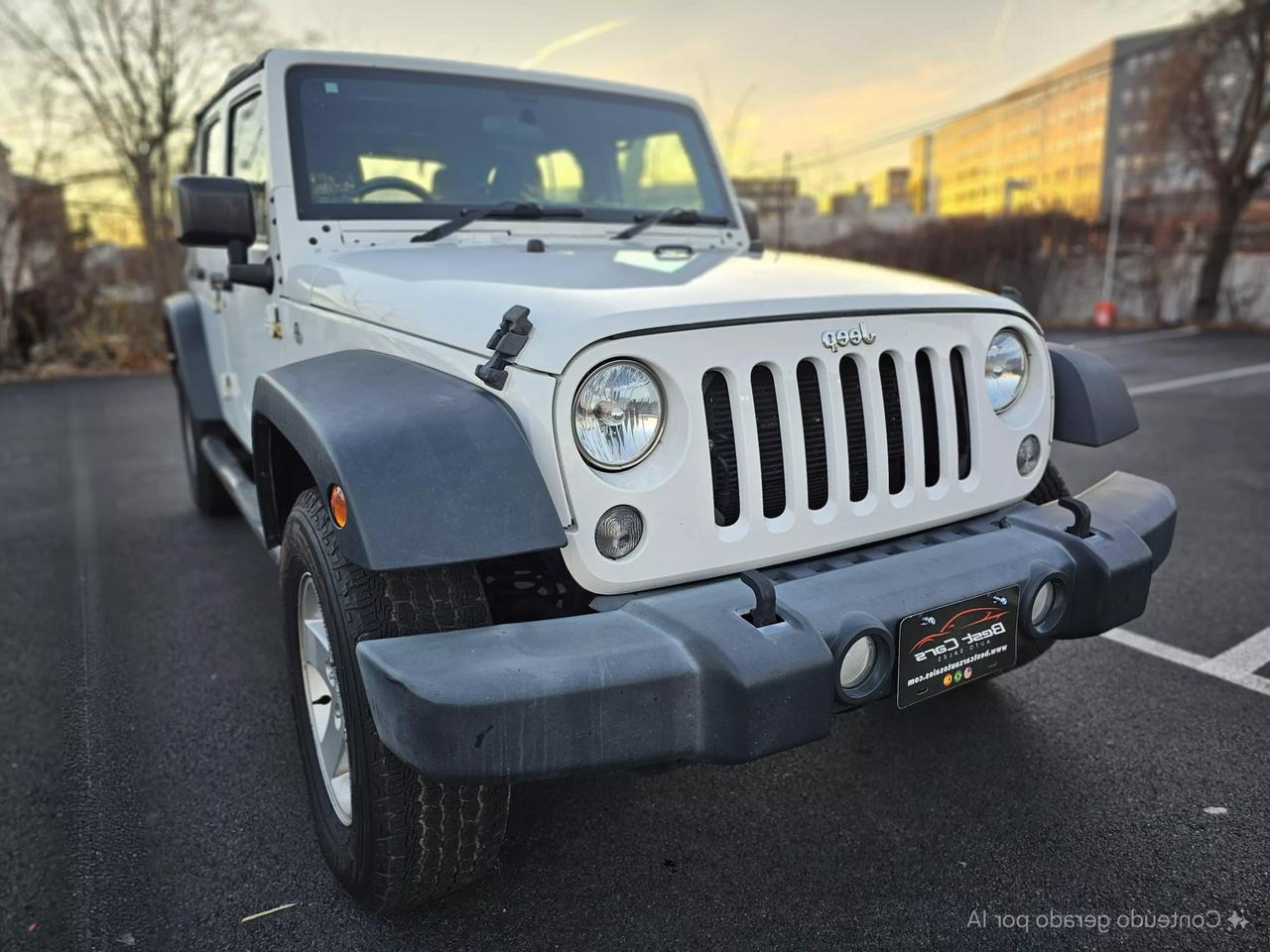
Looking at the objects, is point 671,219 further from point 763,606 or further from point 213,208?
point 763,606

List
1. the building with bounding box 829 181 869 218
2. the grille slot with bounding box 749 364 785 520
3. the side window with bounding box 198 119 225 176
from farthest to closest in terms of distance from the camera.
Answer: the building with bounding box 829 181 869 218
the side window with bounding box 198 119 225 176
the grille slot with bounding box 749 364 785 520

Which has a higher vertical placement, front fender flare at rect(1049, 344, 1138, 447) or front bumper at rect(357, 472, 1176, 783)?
front fender flare at rect(1049, 344, 1138, 447)

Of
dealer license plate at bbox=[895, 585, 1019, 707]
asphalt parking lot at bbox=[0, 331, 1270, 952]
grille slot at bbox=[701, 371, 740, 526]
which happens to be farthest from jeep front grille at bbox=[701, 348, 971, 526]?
asphalt parking lot at bbox=[0, 331, 1270, 952]

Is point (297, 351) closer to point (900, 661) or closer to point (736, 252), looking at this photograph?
point (736, 252)

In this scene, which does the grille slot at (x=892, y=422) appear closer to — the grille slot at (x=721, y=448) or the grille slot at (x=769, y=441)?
the grille slot at (x=769, y=441)

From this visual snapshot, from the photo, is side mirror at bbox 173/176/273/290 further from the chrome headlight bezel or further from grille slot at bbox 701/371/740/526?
the chrome headlight bezel

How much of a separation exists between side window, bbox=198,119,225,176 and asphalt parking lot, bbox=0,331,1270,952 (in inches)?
77.9

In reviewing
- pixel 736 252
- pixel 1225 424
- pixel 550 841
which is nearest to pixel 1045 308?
pixel 1225 424

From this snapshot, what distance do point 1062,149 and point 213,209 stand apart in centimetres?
6458

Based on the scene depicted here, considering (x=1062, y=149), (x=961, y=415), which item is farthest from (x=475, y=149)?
(x=1062, y=149)

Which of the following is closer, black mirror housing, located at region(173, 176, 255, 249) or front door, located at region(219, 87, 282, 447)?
black mirror housing, located at region(173, 176, 255, 249)

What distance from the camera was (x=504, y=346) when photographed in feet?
5.74

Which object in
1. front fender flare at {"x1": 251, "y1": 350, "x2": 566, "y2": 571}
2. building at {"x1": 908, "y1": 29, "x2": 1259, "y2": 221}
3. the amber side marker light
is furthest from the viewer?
building at {"x1": 908, "y1": 29, "x2": 1259, "y2": 221}

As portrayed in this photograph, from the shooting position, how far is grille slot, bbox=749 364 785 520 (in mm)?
1909
